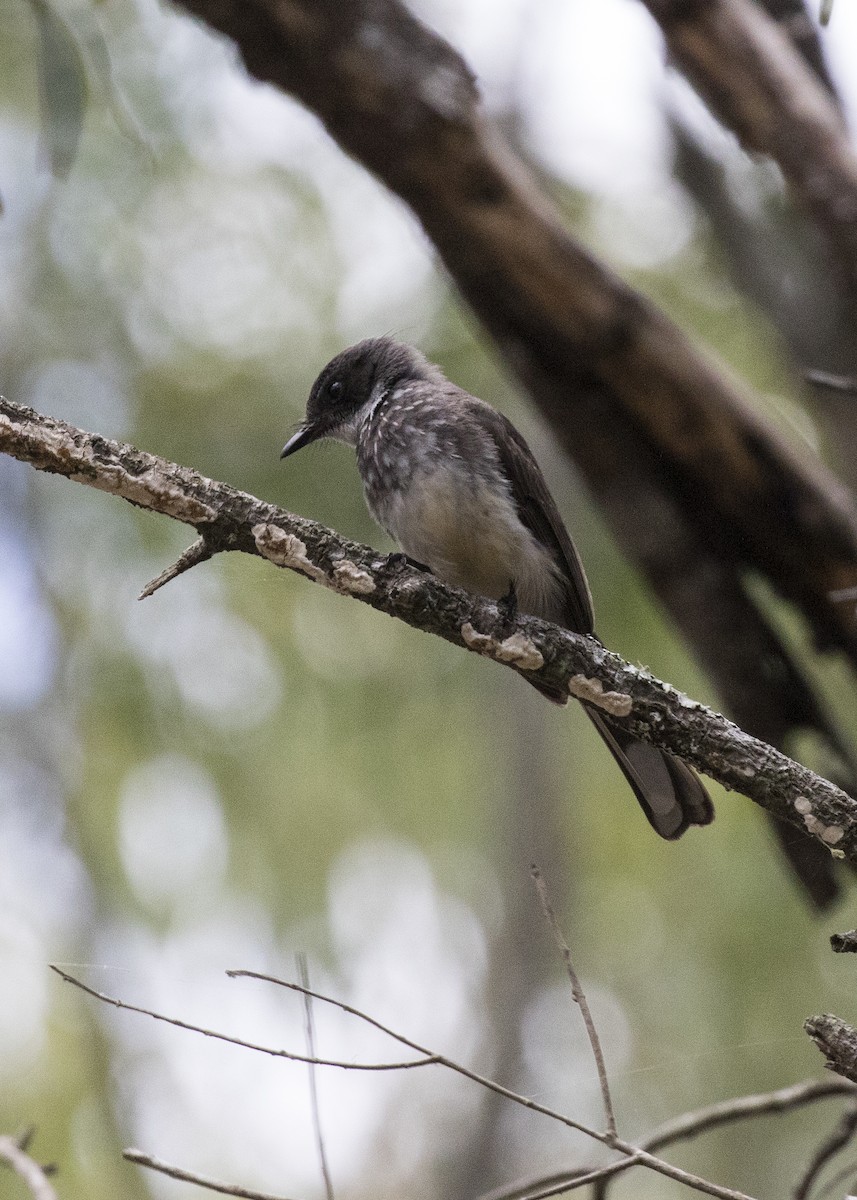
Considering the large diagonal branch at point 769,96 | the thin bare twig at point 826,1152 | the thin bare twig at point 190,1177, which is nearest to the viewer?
the thin bare twig at point 190,1177

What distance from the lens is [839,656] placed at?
3.35 meters

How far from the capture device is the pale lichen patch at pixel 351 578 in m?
1.89

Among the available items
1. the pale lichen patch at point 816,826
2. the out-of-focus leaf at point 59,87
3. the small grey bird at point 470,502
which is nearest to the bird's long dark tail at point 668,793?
the small grey bird at point 470,502

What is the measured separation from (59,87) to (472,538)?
1411 mm

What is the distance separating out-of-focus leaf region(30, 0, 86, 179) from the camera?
287 centimetres

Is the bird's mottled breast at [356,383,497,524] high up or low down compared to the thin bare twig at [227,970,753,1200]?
up

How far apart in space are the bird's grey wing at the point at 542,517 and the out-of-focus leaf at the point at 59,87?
1162 millimetres

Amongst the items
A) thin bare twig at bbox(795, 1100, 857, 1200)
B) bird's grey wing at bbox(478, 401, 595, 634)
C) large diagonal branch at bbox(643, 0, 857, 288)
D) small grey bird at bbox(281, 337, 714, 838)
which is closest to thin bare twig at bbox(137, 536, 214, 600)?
small grey bird at bbox(281, 337, 714, 838)

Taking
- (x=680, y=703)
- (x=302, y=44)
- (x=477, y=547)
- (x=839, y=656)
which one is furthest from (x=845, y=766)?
(x=302, y=44)

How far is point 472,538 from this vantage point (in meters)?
2.95

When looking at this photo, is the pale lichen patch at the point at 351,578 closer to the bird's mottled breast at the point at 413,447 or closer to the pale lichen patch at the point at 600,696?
the pale lichen patch at the point at 600,696

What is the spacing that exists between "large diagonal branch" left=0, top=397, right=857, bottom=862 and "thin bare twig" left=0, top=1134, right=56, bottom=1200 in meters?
0.91

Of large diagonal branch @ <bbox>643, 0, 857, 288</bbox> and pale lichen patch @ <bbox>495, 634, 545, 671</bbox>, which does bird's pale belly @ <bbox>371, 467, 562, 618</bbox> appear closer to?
pale lichen patch @ <bbox>495, 634, 545, 671</bbox>

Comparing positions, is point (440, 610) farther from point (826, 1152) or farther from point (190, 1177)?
point (826, 1152)
